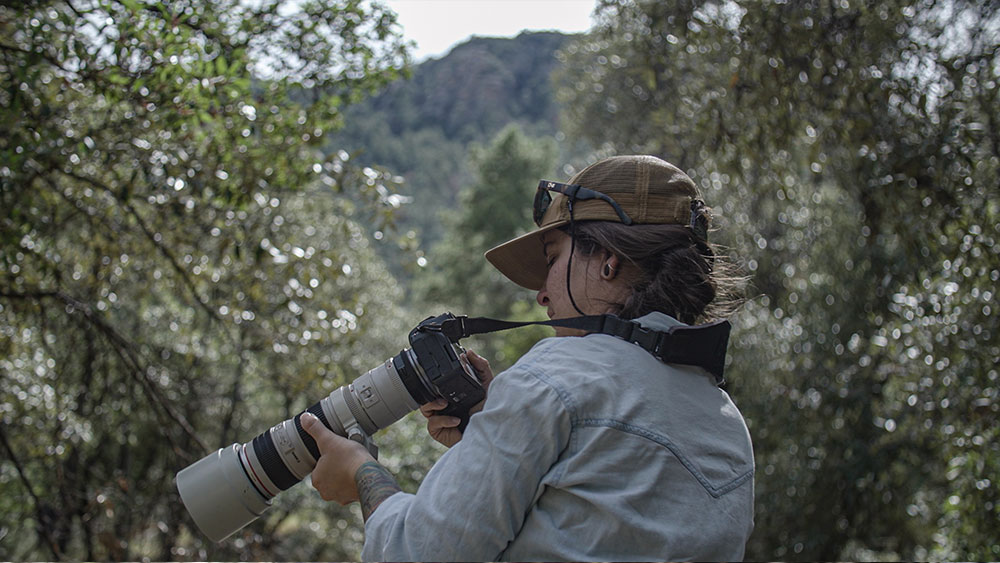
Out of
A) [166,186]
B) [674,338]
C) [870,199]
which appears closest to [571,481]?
[674,338]

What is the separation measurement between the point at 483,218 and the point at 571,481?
2734cm

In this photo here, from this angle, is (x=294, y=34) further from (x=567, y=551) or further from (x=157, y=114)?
(x=567, y=551)

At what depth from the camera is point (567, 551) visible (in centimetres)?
143

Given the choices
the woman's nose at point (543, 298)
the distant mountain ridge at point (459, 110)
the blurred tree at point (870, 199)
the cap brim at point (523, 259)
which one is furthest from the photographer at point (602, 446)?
the distant mountain ridge at point (459, 110)

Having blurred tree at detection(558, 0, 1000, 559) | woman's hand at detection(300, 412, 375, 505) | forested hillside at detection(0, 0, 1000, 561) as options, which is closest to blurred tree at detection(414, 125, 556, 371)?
blurred tree at detection(558, 0, 1000, 559)

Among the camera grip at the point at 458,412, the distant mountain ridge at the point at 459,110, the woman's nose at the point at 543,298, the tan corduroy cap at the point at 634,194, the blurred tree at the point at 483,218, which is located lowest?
the blurred tree at the point at 483,218

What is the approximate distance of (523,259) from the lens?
209cm

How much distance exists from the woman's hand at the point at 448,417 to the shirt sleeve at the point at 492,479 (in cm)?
48

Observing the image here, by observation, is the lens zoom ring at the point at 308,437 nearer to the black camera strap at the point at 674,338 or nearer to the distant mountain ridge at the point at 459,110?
the black camera strap at the point at 674,338

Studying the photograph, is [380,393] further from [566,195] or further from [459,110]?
[459,110]

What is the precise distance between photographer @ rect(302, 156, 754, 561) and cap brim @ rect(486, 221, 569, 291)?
219 mm

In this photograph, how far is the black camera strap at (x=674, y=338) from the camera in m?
1.59

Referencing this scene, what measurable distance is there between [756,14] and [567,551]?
3.44m

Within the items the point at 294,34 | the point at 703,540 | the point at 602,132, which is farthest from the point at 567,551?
the point at 602,132
